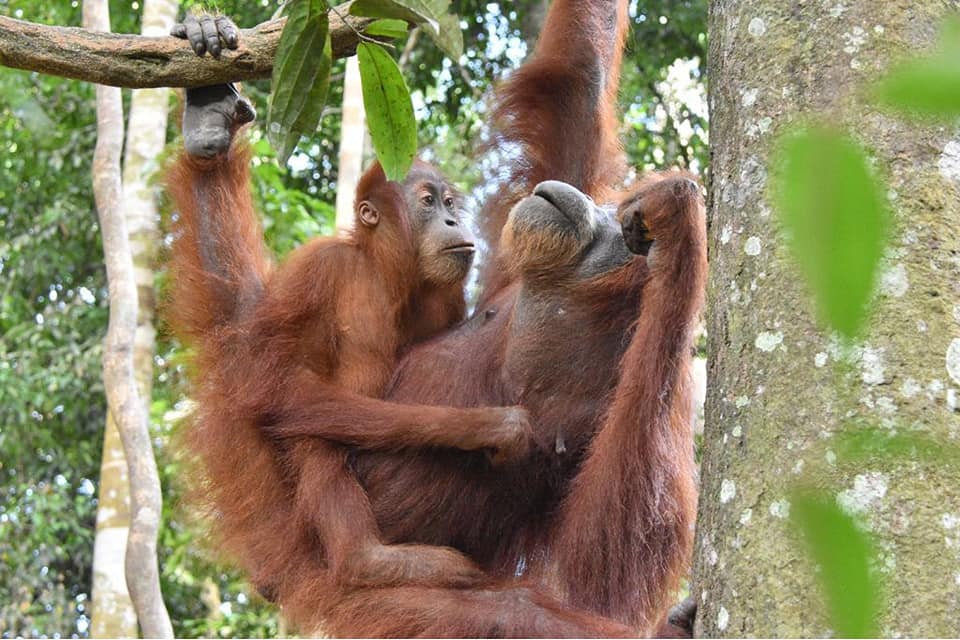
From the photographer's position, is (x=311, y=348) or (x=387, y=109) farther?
(x=311, y=348)

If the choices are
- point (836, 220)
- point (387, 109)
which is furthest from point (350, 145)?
point (836, 220)

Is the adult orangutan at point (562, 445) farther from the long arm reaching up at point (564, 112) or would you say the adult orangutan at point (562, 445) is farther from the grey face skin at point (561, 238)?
the long arm reaching up at point (564, 112)

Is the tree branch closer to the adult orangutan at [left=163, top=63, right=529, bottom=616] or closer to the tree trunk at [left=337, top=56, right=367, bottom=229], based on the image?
the adult orangutan at [left=163, top=63, right=529, bottom=616]

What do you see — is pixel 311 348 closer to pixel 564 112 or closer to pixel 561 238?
pixel 561 238

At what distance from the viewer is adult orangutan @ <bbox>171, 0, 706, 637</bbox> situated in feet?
7.68

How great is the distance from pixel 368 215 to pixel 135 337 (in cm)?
271

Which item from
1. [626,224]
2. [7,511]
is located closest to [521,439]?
[626,224]

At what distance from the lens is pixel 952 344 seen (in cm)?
119

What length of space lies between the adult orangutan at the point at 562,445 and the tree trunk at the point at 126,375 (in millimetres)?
1879

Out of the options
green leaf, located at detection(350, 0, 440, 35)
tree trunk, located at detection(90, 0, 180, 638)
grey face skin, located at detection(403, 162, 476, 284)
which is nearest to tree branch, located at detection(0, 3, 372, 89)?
green leaf, located at detection(350, 0, 440, 35)

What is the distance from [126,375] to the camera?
5.08 metres

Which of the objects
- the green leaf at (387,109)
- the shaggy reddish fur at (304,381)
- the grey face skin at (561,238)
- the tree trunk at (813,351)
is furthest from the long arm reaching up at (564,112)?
the tree trunk at (813,351)

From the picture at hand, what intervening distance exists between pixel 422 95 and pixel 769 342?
745 cm

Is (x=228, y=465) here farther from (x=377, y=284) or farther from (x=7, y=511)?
(x=7, y=511)
